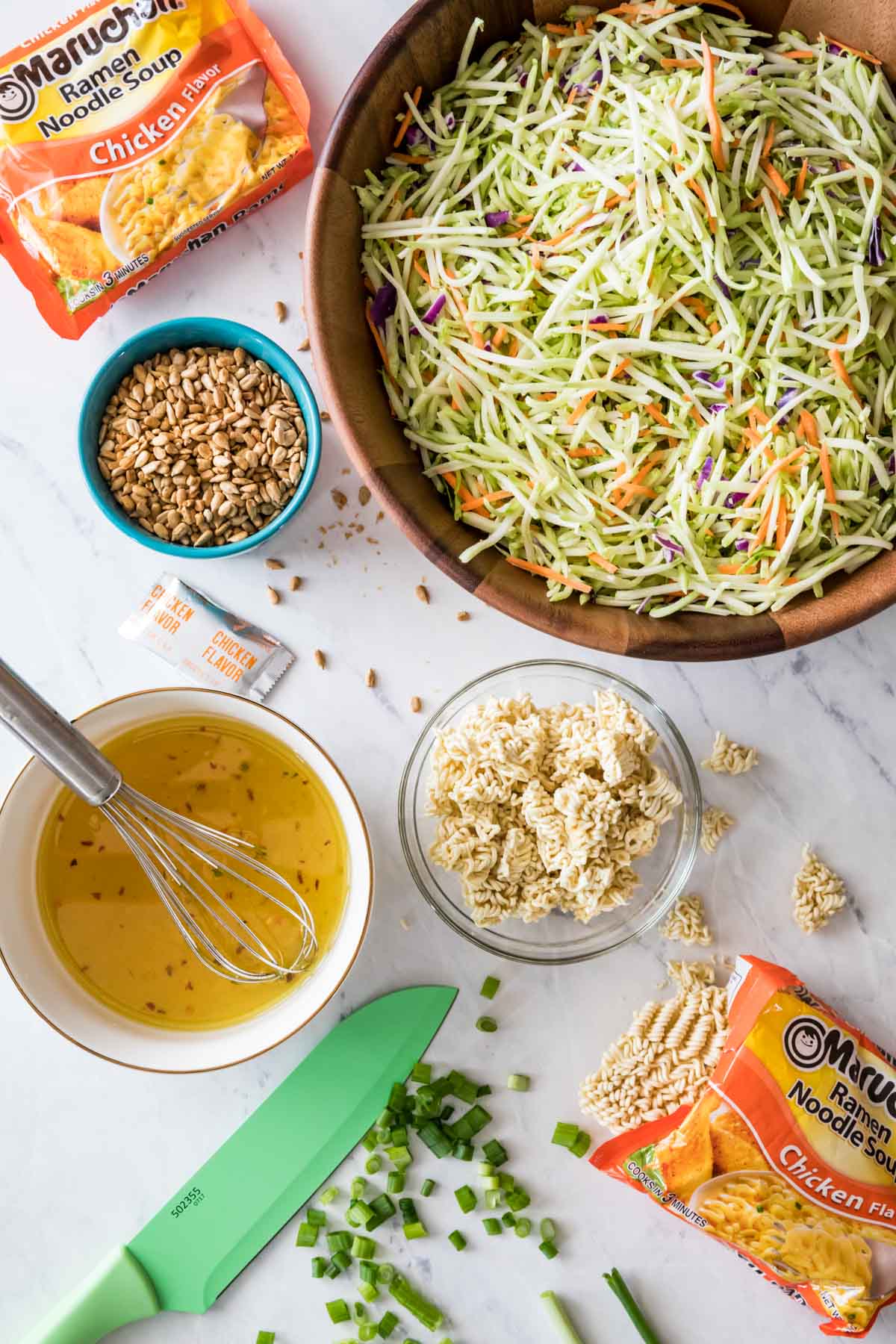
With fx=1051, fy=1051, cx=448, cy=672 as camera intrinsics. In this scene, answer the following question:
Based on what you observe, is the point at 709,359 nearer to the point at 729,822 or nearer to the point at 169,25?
the point at 729,822

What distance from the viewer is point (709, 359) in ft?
4.69

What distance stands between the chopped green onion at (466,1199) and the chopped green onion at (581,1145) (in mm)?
185

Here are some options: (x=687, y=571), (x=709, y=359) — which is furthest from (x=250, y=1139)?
(x=709, y=359)

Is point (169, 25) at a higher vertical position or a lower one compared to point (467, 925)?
higher

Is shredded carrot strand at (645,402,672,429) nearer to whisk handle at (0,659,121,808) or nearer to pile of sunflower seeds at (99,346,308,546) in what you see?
pile of sunflower seeds at (99,346,308,546)

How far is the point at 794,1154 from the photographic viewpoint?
1.60 m

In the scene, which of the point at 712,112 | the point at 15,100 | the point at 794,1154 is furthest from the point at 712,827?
the point at 15,100

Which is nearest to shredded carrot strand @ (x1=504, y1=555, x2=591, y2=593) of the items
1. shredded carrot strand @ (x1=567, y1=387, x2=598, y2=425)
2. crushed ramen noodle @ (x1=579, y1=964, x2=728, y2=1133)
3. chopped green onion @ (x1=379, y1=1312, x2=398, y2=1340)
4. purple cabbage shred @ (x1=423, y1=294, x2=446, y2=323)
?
shredded carrot strand @ (x1=567, y1=387, x2=598, y2=425)

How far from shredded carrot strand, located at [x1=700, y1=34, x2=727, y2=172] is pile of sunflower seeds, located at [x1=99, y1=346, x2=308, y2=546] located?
715 mm

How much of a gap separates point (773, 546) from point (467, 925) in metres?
0.77

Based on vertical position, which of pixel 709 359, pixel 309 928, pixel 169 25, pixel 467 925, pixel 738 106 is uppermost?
pixel 169 25

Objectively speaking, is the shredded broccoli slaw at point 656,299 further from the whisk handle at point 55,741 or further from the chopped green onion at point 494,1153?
the chopped green onion at point 494,1153

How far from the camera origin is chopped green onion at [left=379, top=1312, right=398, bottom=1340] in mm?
1768

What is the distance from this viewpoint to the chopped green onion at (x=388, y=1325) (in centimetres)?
177
